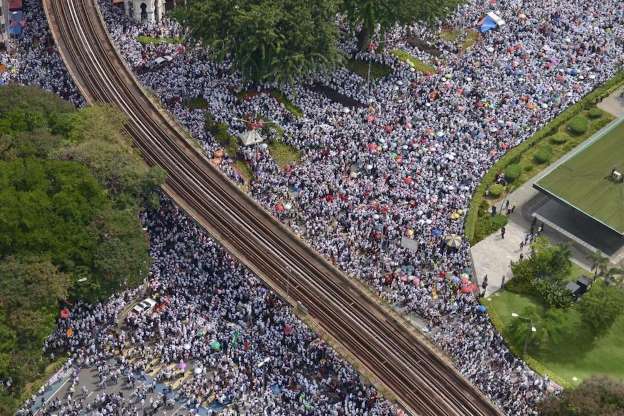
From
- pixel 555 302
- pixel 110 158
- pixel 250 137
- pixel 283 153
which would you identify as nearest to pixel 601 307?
pixel 555 302

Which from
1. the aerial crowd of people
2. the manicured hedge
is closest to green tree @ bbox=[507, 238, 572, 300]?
the aerial crowd of people

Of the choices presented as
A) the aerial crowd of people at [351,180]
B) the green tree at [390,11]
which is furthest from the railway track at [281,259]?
the green tree at [390,11]

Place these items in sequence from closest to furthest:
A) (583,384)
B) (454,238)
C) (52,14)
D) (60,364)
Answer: (583,384) → (60,364) → (454,238) → (52,14)

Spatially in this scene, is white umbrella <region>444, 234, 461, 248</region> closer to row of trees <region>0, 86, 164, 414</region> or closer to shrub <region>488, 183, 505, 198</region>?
shrub <region>488, 183, 505, 198</region>

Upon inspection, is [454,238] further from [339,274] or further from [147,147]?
[147,147]

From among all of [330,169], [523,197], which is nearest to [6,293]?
[330,169]

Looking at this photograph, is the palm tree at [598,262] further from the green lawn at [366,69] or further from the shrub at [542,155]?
the green lawn at [366,69]
